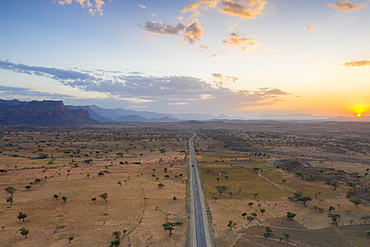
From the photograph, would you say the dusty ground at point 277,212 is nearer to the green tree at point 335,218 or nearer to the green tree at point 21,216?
the green tree at point 335,218

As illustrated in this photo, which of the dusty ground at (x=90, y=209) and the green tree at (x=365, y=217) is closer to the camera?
the dusty ground at (x=90, y=209)

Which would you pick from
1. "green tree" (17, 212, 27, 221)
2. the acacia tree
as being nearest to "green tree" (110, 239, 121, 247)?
"green tree" (17, 212, 27, 221)

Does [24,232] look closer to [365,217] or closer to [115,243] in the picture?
[115,243]

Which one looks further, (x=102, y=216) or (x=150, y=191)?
(x=150, y=191)

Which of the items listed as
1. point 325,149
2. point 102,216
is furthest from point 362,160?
point 102,216

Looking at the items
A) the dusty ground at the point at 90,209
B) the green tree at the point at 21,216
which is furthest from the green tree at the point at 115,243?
the green tree at the point at 21,216

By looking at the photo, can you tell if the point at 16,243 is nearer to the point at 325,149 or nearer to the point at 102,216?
the point at 102,216

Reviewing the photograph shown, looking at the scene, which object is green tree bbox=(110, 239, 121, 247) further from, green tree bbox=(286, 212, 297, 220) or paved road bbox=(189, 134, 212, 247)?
green tree bbox=(286, 212, 297, 220)

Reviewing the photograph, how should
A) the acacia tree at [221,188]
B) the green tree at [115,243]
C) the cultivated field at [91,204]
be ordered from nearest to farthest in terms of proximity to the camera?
the green tree at [115,243]
the cultivated field at [91,204]
the acacia tree at [221,188]
